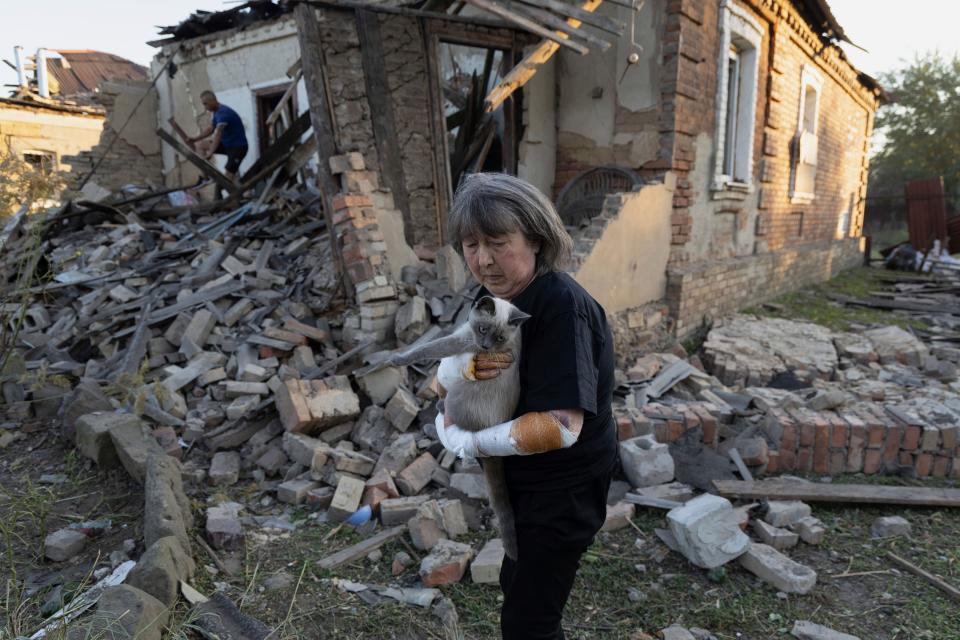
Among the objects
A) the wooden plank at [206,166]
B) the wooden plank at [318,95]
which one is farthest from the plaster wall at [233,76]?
the wooden plank at [318,95]

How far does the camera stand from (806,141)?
405 inches

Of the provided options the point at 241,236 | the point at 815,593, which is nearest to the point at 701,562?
the point at 815,593

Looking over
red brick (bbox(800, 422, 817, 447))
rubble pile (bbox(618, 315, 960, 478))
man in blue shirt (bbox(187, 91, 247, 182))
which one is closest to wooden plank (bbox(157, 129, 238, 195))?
man in blue shirt (bbox(187, 91, 247, 182))

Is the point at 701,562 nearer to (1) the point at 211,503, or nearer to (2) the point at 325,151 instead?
(1) the point at 211,503

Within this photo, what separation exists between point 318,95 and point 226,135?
5.14 meters

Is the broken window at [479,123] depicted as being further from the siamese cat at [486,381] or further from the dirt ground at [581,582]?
the siamese cat at [486,381]

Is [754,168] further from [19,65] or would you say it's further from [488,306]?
[19,65]

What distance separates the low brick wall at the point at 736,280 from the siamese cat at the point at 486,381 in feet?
17.8

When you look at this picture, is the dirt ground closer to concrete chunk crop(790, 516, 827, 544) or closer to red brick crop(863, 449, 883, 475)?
concrete chunk crop(790, 516, 827, 544)

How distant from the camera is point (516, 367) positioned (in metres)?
1.59

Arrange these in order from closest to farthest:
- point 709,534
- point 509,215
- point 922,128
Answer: point 509,215
point 709,534
point 922,128

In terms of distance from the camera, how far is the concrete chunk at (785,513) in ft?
10.9

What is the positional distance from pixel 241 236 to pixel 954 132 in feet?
101

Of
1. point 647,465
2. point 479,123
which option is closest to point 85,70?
point 479,123
